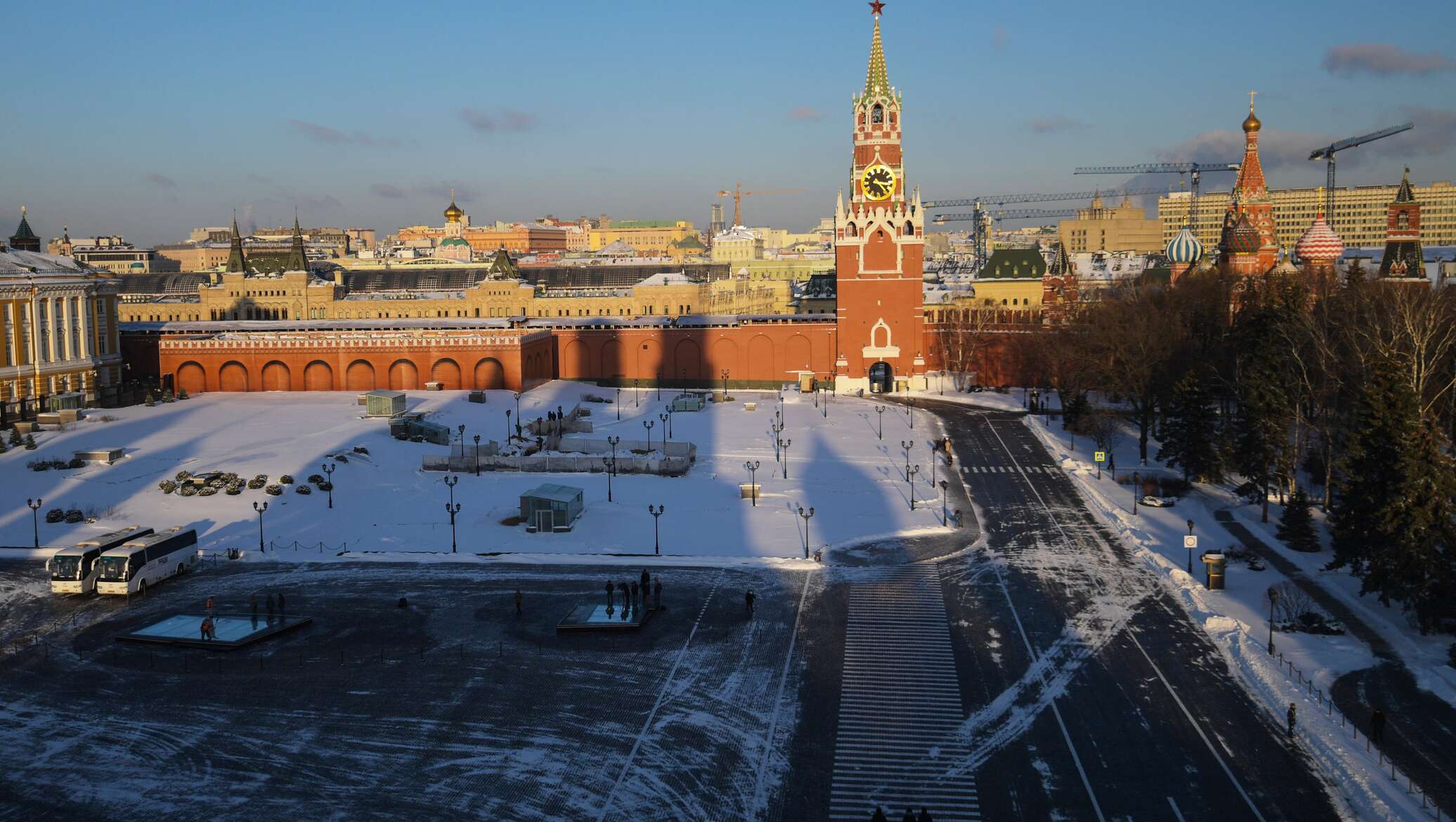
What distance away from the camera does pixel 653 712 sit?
25828 millimetres

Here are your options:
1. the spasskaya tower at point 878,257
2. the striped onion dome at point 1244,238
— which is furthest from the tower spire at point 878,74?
the striped onion dome at point 1244,238

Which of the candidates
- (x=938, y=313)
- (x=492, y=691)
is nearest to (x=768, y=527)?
(x=492, y=691)

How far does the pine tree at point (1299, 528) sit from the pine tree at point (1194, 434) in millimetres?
9748

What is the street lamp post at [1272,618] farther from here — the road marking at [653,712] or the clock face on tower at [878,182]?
the clock face on tower at [878,182]

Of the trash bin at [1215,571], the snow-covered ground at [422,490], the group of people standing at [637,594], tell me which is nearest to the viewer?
the group of people standing at [637,594]

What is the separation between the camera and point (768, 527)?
141 feet

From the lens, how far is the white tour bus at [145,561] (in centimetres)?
3431

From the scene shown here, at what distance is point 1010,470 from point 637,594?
25567 millimetres

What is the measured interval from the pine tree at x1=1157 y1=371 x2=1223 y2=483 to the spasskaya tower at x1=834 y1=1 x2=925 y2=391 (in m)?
29.7

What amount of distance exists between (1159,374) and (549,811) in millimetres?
45024

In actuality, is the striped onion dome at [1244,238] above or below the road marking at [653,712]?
above

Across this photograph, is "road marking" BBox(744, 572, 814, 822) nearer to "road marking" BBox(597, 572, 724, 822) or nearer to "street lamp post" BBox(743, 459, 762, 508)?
"road marking" BBox(597, 572, 724, 822)

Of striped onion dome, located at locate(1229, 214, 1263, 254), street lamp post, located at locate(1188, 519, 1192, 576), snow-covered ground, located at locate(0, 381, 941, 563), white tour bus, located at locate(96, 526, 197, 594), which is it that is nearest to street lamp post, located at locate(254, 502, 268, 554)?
snow-covered ground, located at locate(0, 381, 941, 563)

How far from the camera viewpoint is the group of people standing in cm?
3244
